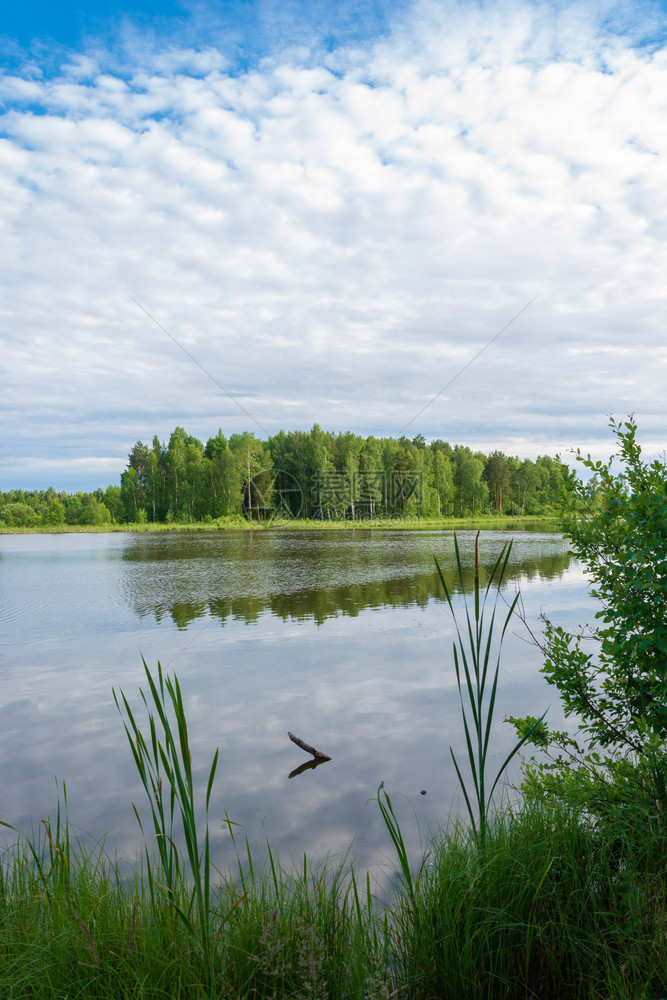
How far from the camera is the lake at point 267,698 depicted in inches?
174

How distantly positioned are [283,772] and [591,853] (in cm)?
316

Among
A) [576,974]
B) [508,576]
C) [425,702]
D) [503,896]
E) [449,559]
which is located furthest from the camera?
[449,559]

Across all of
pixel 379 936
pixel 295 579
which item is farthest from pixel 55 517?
pixel 379 936

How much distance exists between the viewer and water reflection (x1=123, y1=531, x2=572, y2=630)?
13188 millimetres

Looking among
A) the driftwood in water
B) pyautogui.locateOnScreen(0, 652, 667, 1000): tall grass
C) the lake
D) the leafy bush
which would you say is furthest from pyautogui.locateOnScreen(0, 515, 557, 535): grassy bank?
pyautogui.locateOnScreen(0, 652, 667, 1000): tall grass

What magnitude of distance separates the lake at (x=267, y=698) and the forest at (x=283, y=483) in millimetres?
42939

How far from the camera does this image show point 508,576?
17469mm

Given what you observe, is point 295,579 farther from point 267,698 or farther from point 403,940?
point 403,940

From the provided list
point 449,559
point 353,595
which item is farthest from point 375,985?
point 449,559

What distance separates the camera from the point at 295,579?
1838cm

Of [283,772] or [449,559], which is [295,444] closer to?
[449,559]

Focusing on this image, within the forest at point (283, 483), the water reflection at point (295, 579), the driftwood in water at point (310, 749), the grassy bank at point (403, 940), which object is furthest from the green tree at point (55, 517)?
the grassy bank at point (403, 940)

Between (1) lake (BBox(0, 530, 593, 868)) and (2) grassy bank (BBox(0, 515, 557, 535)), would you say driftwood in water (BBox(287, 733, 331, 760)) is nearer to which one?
(1) lake (BBox(0, 530, 593, 868))

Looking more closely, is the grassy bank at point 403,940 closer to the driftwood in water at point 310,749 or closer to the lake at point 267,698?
the lake at point 267,698
